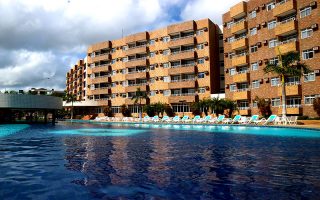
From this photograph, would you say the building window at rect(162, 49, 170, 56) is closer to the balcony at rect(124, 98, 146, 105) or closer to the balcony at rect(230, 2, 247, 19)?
the balcony at rect(124, 98, 146, 105)

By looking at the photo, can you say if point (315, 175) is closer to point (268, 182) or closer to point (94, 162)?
point (268, 182)

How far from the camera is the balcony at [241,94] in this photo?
45.7 metres

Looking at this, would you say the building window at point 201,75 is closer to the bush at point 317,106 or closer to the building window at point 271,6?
the building window at point 271,6

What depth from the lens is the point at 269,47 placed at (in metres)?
43.2

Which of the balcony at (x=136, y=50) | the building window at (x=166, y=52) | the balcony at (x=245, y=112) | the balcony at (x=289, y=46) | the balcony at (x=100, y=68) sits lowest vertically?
the balcony at (x=245, y=112)

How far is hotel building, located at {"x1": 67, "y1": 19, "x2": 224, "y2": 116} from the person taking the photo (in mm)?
54500

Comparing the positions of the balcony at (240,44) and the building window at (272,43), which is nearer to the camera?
the building window at (272,43)

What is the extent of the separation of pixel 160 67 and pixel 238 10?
19.8 meters

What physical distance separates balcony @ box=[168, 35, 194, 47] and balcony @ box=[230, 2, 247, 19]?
8.99 metres

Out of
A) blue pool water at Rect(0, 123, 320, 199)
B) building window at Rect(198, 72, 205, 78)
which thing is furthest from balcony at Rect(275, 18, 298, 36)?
blue pool water at Rect(0, 123, 320, 199)

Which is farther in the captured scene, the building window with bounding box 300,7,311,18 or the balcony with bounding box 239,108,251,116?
the balcony with bounding box 239,108,251,116

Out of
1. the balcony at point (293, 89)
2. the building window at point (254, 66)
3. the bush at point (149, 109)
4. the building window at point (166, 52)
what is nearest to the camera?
the balcony at point (293, 89)

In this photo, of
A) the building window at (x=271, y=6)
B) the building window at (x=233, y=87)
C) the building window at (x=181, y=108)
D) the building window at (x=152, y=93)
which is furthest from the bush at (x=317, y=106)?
the building window at (x=152, y=93)

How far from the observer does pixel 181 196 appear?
249 inches
